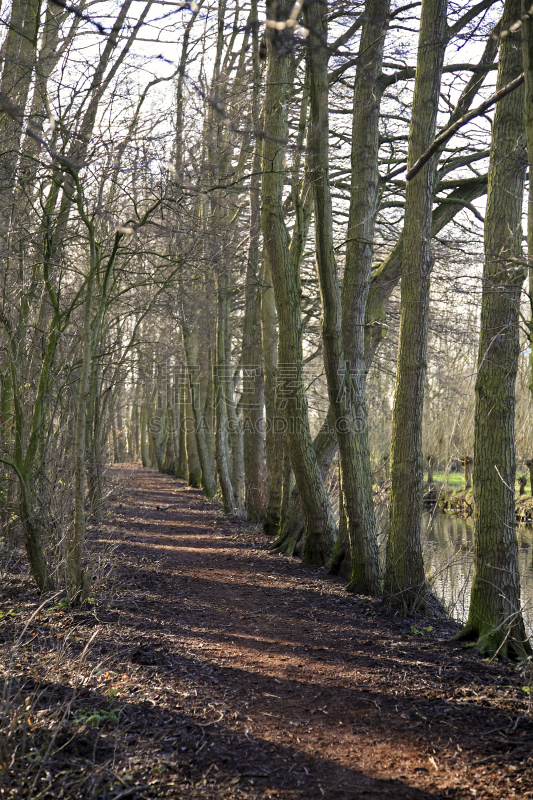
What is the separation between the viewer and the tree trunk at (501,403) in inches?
187

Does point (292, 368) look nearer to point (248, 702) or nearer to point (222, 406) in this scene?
point (248, 702)

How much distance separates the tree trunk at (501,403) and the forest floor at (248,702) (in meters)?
0.43

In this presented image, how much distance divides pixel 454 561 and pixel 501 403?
12.1 feet

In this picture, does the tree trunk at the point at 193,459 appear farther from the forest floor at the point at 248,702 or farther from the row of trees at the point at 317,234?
the forest floor at the point at 248,702

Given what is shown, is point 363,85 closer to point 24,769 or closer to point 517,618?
point 517,618

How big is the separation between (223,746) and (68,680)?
1.24 m

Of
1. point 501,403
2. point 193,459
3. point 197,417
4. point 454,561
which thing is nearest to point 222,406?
point 197,417

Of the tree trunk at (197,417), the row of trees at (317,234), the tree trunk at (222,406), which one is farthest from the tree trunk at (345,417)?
the tree trunk at (197,417)

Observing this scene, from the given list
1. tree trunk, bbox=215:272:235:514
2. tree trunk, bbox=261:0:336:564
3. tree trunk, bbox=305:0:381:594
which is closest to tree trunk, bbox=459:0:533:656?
tree trunk, bbox=305:0:381:594

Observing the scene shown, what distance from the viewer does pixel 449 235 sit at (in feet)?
31.0

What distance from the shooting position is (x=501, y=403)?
480 cm

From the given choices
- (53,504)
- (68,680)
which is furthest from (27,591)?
(68,680)

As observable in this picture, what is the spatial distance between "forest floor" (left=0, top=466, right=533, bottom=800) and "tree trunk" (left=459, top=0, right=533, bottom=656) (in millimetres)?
432

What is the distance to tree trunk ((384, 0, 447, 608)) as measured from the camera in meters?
5.70
